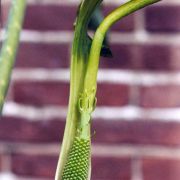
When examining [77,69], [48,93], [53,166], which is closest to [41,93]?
[48,93]

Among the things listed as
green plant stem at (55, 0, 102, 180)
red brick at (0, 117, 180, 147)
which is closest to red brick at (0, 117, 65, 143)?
red brick at (0, 117, 180, 147)

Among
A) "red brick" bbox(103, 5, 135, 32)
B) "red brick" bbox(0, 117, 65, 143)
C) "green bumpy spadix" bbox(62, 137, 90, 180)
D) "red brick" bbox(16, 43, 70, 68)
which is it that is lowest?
"green bumpy spadix" bbox(62, 137, 90, 180)

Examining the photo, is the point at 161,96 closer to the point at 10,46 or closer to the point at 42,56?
the point at 42,56

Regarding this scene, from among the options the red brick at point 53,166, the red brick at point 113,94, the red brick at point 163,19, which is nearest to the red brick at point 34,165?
the red brick at point 53,166

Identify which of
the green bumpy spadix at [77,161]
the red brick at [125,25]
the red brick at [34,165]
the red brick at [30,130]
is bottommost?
the green bumpy spadix at [77,161]

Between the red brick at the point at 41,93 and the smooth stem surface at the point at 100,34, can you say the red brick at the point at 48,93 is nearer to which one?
the red brick at the point at 41,93

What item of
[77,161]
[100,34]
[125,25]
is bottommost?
[77,161]

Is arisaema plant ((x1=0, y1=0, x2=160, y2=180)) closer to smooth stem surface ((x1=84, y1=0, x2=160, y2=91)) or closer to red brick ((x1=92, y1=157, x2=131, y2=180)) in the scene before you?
smooth stem surface ((x1=84, y1=0, x2=160, y2=91))
